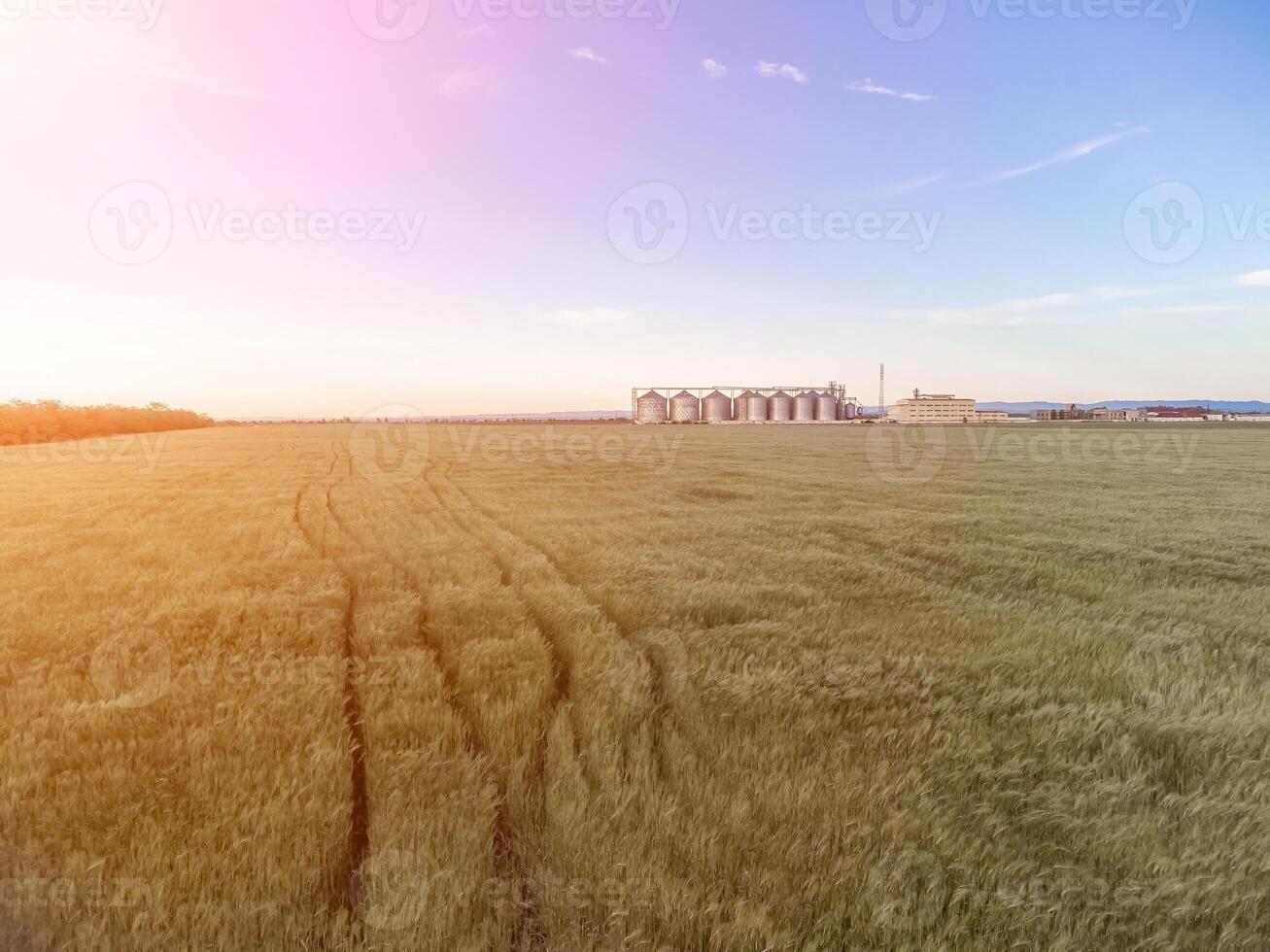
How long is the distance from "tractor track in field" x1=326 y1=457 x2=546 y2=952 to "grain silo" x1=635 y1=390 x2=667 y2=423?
133 meters

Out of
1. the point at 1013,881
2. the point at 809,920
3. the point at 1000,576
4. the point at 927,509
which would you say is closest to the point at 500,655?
the point at 809,920

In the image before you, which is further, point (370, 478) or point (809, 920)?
point (370, 478)

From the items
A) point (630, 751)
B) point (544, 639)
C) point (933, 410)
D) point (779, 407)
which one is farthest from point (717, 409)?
point (630, 751)

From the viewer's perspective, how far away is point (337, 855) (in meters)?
3.36

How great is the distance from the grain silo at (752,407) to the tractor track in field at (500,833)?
136 meters

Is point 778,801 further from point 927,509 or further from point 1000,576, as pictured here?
point 927,509

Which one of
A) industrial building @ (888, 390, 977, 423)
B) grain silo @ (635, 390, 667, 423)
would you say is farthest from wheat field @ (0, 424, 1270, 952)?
industrial building @ (888, 390, 977, 423)

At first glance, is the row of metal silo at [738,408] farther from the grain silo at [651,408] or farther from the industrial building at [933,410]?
the industrial building at [933,410]

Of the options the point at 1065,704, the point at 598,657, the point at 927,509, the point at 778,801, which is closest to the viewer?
the point at 778,801

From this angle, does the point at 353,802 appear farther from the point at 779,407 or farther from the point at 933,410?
the point at 933,410

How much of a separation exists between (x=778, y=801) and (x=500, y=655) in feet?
11.0

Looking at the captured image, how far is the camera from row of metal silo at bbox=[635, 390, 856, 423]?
140250 mm

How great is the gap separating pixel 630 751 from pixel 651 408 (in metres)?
137

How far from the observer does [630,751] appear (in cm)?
457
